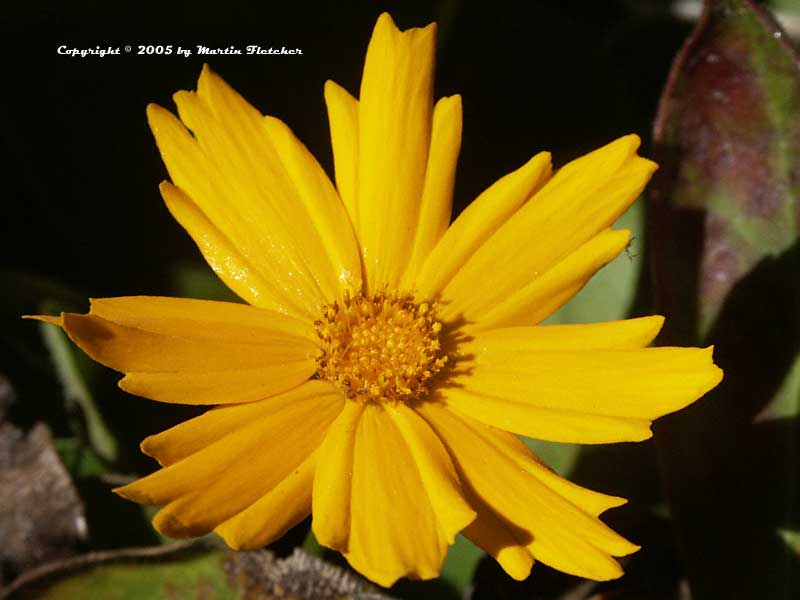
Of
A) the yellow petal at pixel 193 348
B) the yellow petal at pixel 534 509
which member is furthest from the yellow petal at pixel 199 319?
the yellow petal at pixel 534 509

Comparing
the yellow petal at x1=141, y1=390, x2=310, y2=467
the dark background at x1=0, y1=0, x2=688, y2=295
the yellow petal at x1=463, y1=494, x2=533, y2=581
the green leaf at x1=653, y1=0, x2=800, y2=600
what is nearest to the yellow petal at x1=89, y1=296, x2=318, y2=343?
the yellow petal at x1=141, y1=390, x2=310, y2=467

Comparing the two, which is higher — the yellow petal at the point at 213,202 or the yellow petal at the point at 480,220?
the yellow petal at the point at 213,202

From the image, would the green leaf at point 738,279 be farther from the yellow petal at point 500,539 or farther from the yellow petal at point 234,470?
the yellow petal at point 234,470

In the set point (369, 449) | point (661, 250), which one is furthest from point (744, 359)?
point (369, 449)

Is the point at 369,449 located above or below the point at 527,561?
above

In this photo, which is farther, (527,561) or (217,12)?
(217,12)

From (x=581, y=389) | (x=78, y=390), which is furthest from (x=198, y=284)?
(x=581, y=389)

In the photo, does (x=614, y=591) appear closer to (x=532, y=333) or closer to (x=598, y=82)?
(x=532, y=333)
